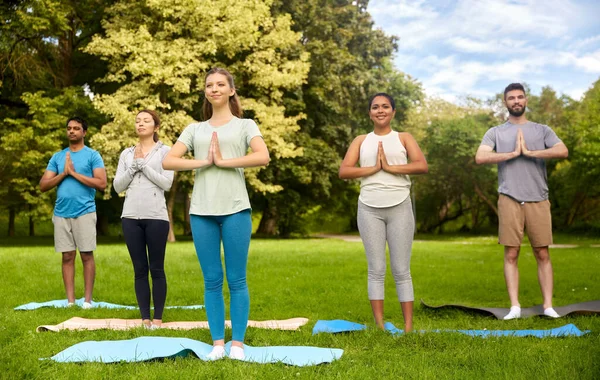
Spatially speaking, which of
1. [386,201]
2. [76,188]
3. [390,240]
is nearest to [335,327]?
[390,240]

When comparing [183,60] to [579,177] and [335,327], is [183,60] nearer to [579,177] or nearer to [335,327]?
[335,327]

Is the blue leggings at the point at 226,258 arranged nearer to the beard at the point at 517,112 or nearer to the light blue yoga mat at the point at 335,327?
the light blue yoga mat at the point at 335,327

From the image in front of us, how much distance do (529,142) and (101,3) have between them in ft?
73.3

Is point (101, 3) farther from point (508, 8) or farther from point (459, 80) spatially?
point (459, 80)

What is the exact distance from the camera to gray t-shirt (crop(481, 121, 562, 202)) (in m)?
6.95

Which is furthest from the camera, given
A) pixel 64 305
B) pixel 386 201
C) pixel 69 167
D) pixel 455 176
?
pixel 455 176

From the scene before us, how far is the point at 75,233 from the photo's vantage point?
25.7ft

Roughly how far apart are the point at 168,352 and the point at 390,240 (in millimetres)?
2256

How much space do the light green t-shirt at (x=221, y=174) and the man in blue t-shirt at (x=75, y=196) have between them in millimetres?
3466

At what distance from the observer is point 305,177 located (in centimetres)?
2680

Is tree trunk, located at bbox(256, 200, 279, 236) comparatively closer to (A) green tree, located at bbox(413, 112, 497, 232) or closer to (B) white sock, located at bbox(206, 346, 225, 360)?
(A) green tree, located at bbox(413, 112, 497, 232)

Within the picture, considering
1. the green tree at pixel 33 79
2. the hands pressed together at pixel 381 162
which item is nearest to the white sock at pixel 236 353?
the hands pressed together at pixel 381 162

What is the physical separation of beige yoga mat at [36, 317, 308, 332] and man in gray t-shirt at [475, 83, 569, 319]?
2.48m

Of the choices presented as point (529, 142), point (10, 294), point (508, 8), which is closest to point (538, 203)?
point (529, 142)
